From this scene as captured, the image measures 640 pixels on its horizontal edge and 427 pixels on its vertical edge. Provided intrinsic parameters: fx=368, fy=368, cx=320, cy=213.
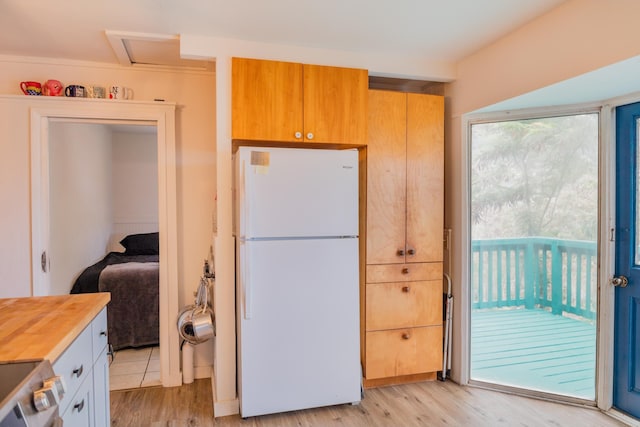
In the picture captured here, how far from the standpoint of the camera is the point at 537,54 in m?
2.14

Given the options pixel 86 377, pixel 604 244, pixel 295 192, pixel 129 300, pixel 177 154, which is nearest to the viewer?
pixel 86 377

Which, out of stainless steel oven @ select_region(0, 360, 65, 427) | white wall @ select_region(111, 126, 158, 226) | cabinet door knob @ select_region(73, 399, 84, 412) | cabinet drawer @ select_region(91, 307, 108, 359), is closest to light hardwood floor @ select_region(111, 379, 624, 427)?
cabinet drawer @ select_region(91, 307, 108, 359)

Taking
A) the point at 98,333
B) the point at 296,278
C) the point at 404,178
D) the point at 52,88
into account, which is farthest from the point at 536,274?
the point at 52,88

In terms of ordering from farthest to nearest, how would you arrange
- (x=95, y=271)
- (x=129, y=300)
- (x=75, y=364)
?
(x=95, y=271), (x=129, y=300), (x=75, y=364)

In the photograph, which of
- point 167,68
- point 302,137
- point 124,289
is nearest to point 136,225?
point 124,289

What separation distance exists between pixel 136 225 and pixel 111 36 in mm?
3548

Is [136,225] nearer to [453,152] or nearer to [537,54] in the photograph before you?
[453,152]

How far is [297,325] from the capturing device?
7.48 ft

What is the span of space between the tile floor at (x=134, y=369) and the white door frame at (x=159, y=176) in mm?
198

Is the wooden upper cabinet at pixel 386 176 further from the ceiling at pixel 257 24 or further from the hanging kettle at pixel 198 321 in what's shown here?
the hanging kettle at pixel 198 321

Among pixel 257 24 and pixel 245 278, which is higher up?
pixel 257 24

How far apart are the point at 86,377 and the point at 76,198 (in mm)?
2828

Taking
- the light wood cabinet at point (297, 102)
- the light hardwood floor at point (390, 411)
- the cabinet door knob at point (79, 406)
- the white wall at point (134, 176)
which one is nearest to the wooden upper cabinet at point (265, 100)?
the light wood cabinet at point (297, 102)

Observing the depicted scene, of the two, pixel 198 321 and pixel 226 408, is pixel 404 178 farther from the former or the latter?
pixel 226 408
